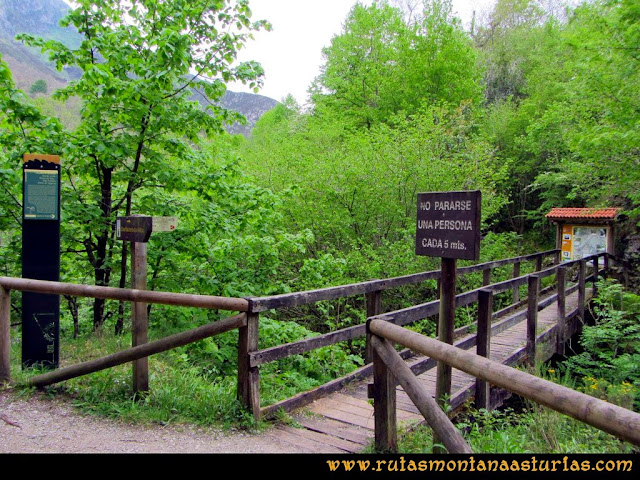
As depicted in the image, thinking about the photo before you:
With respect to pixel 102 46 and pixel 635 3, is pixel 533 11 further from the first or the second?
pixel 102 46

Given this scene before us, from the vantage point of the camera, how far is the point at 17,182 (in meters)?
5.46

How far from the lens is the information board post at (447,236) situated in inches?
118

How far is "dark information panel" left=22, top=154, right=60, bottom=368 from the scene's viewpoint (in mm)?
4602

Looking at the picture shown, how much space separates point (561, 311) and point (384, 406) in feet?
21.6

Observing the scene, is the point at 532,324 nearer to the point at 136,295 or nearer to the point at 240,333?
the point at 240,333

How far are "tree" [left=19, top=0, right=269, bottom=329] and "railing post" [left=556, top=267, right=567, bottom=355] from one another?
6.16 meters

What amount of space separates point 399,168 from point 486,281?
393 cm

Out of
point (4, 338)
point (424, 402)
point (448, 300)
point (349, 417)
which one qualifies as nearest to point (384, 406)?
point (424, 402)

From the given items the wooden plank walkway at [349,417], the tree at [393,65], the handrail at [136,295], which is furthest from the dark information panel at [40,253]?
the tree at [393,65]

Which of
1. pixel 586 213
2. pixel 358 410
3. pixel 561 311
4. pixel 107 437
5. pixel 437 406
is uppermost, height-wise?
pixel 586 213

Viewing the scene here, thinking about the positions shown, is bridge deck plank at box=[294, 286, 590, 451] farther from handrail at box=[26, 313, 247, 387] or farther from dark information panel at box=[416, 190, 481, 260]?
dark information panel at box=[416, 190, 481, 260]

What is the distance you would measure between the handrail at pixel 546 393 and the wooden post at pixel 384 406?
20.3 inches

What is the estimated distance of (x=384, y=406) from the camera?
3111 millimetres
